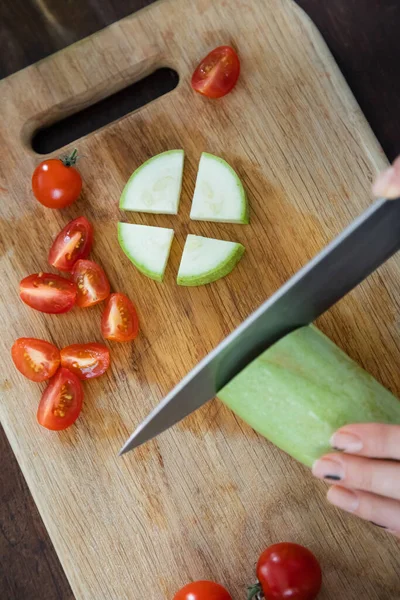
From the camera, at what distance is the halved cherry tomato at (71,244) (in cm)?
207

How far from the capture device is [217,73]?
2051 millimetres

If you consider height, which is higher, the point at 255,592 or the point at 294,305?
the point at 294,305

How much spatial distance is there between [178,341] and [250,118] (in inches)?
33.3

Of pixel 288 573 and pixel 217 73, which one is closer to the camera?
pixel 288 573

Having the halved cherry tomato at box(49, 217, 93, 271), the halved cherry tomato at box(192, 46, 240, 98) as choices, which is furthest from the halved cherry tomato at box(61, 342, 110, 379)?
the halved cherry tomato at box(192, 46, 240, 98)

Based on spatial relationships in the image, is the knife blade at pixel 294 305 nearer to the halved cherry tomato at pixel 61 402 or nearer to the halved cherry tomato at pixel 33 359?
the halved cherry tomato at pixel 61 402

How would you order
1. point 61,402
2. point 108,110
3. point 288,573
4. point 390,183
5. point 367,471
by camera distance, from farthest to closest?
point 108,110
point 61,402
point 288,573
point 367,471
point 390,183

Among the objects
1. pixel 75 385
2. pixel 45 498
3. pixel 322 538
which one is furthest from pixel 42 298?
pixel 322 538

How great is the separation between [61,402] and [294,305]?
89 centimetres

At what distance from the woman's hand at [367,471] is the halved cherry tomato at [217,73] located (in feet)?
4.06

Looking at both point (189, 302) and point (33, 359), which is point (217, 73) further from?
point (33, 359)

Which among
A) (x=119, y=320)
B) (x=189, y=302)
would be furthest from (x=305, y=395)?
(x=119, y=320)

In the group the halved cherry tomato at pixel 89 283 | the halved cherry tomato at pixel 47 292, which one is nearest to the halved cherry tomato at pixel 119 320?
the halved cherry tomato at pixel 89 283

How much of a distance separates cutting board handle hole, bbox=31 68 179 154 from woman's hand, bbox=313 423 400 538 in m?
1.46
